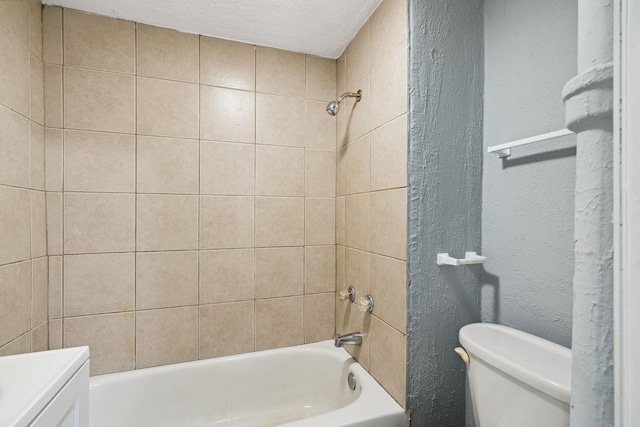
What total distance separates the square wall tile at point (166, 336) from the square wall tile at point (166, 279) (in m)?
0.05

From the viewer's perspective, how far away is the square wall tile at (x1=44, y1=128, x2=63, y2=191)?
53.4 inches

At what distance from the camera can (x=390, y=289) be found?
1.27 metres

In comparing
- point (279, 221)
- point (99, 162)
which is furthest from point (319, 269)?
point (99, 162)

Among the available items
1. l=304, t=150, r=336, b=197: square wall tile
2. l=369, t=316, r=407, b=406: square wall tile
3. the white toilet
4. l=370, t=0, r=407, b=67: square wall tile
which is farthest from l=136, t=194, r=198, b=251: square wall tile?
the white toilet

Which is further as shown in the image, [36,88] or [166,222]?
[166,222]

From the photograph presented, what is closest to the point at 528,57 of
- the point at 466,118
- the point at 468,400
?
the point at 466,118

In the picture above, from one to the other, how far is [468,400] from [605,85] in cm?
130

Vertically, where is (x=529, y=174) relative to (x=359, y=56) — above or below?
below

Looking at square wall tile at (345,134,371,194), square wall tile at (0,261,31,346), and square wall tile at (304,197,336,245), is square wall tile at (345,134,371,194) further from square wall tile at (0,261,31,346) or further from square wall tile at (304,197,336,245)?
square wall tile at (0,261,31,346)

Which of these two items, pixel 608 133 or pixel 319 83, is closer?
pixel 608 133

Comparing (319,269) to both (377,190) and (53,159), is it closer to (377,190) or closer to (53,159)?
(377,190)

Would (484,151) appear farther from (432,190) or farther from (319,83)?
(319,83)

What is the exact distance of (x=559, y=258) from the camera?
0.96 meters

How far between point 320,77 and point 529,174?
124 centimetres
